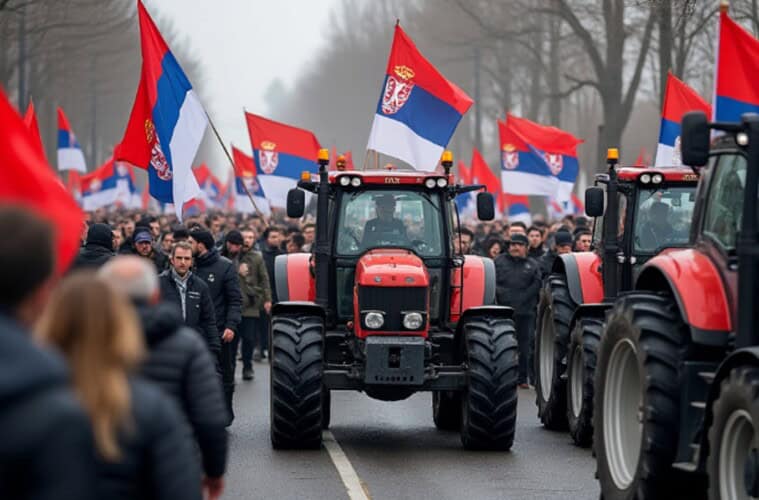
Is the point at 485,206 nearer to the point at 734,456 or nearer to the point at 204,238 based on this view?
the point at 204,238

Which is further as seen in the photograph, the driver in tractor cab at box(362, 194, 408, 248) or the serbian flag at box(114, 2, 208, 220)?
the serbian flag at box(114, 2, 208, 220)

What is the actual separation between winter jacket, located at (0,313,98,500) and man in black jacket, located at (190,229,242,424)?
1024 cm

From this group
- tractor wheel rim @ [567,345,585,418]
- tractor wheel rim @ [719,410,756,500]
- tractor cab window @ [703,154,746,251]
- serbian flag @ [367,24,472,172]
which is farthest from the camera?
serbian flag @ [367,24,472,172]

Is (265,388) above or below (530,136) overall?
below

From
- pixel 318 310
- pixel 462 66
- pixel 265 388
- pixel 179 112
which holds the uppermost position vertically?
pixel 462 66

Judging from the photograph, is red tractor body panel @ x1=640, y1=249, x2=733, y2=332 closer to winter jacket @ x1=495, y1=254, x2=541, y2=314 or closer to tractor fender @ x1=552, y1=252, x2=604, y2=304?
tractor fender @ x1=552, y1=252, x2=604, y2=304

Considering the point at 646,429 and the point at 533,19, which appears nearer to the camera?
the point at 646,429

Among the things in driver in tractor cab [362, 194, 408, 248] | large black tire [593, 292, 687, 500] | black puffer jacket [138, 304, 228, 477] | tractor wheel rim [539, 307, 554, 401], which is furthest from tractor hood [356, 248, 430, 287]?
black puffer jacket [138, 304, 228, 477]

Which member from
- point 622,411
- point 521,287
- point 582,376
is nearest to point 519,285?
point 521,287

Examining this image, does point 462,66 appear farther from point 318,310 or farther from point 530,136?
point 318,310

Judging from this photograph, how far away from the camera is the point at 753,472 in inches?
287

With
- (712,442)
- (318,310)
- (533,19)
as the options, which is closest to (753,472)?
(712,442)

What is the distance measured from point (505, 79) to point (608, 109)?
2893 centimetres

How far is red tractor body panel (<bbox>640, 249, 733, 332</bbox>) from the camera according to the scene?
8328 mm
